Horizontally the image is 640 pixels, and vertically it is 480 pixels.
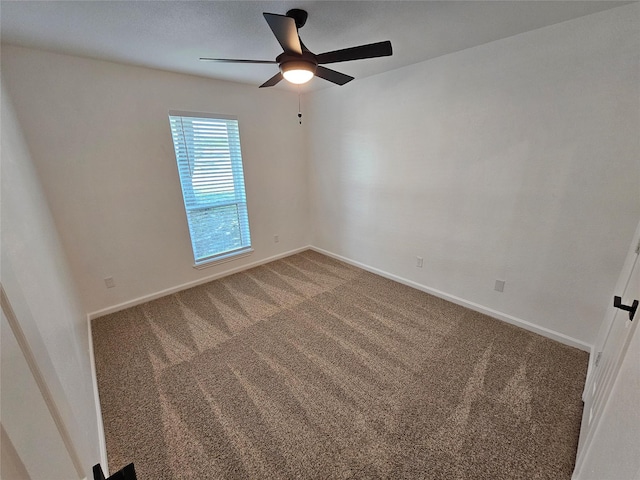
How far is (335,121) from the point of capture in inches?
140

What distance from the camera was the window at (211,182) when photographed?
2998 millimetres

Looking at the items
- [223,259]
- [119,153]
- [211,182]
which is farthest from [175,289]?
[119,153]

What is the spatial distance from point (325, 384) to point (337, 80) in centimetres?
229

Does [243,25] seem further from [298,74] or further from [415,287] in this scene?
[415,287]

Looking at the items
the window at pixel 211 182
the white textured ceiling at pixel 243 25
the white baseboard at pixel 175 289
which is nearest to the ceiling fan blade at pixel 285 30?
the white textured ceiling at pixel 243 25

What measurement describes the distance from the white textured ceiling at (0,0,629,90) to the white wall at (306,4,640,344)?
241 mm

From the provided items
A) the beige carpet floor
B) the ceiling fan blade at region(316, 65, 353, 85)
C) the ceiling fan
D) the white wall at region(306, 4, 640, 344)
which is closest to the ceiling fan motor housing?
the ceiling fan

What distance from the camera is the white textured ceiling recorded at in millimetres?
1602

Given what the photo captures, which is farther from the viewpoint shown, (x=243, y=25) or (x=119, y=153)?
(x=119, y=153)

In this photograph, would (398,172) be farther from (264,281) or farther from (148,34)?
(148,34)

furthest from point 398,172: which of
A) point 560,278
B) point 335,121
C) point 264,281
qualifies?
point 264,281

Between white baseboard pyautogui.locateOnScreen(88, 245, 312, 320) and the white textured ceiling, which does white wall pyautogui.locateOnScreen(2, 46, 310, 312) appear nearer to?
white baseboard pyautogui.locateOnScreen(88, 245, 312, 320)

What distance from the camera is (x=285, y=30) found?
142cm

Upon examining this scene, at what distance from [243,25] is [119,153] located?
5.75 feet
